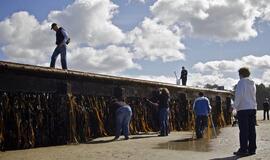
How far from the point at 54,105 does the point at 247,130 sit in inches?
220

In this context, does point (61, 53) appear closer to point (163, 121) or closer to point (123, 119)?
point (123, 119)

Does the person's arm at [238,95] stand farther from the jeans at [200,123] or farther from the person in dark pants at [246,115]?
the jeans at [200,123]

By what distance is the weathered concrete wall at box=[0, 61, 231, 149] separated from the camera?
38.0 ft

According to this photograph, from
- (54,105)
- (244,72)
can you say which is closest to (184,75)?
(54,105)

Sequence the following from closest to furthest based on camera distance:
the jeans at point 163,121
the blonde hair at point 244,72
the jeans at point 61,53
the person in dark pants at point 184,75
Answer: the blonde hair at point 244,72 < the jeans at point 61,53 < the jeans at point 163,121 < the person in dark pants at point 184,75

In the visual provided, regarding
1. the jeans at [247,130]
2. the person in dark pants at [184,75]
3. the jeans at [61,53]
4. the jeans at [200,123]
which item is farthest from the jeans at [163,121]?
the person in dark pants at [184,75]

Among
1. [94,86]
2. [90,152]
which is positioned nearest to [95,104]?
[94,86]

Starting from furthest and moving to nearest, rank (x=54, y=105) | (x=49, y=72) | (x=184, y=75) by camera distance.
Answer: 1. (x=184, y=75)
2. (x=54, y=105)
3. (x=49, y=72)

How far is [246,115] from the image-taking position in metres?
9.66

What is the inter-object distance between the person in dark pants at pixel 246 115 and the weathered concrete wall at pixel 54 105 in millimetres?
5201

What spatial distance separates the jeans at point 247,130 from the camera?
9555mm

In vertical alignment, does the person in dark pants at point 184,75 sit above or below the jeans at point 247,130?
→ above

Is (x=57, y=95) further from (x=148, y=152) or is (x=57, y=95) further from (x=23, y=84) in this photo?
(x=148, y=152)

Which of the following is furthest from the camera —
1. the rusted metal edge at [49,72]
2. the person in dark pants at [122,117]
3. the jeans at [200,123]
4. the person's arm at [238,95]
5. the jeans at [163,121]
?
the jeans at [163,121]
